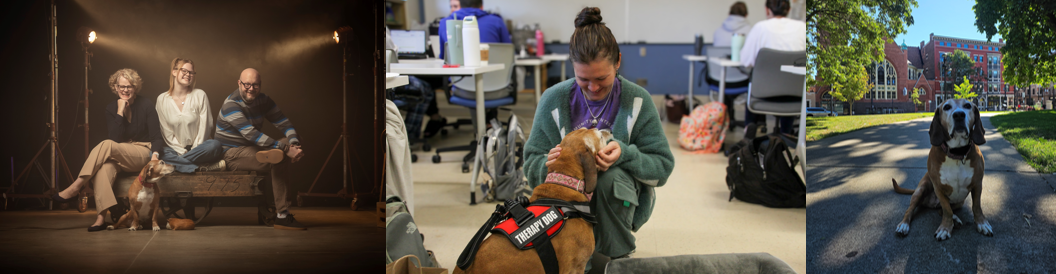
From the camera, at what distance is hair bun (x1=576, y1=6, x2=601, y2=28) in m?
1.44

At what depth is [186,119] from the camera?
4.90 feet

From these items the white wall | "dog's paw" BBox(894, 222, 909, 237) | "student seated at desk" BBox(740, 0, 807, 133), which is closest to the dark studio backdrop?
"dog's paw" BBox(894, 222, 909, 237)

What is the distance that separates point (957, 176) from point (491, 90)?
270cm

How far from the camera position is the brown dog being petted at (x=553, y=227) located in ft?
4.35

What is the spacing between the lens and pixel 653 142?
1.59 m

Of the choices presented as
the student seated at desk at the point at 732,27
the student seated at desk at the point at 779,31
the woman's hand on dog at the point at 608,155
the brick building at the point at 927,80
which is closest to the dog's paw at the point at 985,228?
the brick building at the point at 927,80

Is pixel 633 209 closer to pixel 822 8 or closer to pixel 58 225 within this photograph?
pixel 822 8

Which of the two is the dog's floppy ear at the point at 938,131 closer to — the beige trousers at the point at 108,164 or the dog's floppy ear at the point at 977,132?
the dog's floppy ear at the point at 977,132

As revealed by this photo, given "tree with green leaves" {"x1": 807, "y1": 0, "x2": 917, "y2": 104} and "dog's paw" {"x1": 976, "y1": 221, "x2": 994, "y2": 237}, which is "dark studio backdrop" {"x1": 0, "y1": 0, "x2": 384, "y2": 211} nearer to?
"tree with green leaves" {"x1": 807, "y1": 0, "x2": 917, "y2": 104}

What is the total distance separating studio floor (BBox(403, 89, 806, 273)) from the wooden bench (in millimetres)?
731

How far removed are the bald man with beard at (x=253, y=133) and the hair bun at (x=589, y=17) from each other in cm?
86

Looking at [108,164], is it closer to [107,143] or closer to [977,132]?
[107,143]

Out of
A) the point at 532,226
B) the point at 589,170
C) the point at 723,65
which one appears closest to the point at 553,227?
the point at 532,226

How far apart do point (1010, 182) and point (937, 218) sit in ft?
0.65
